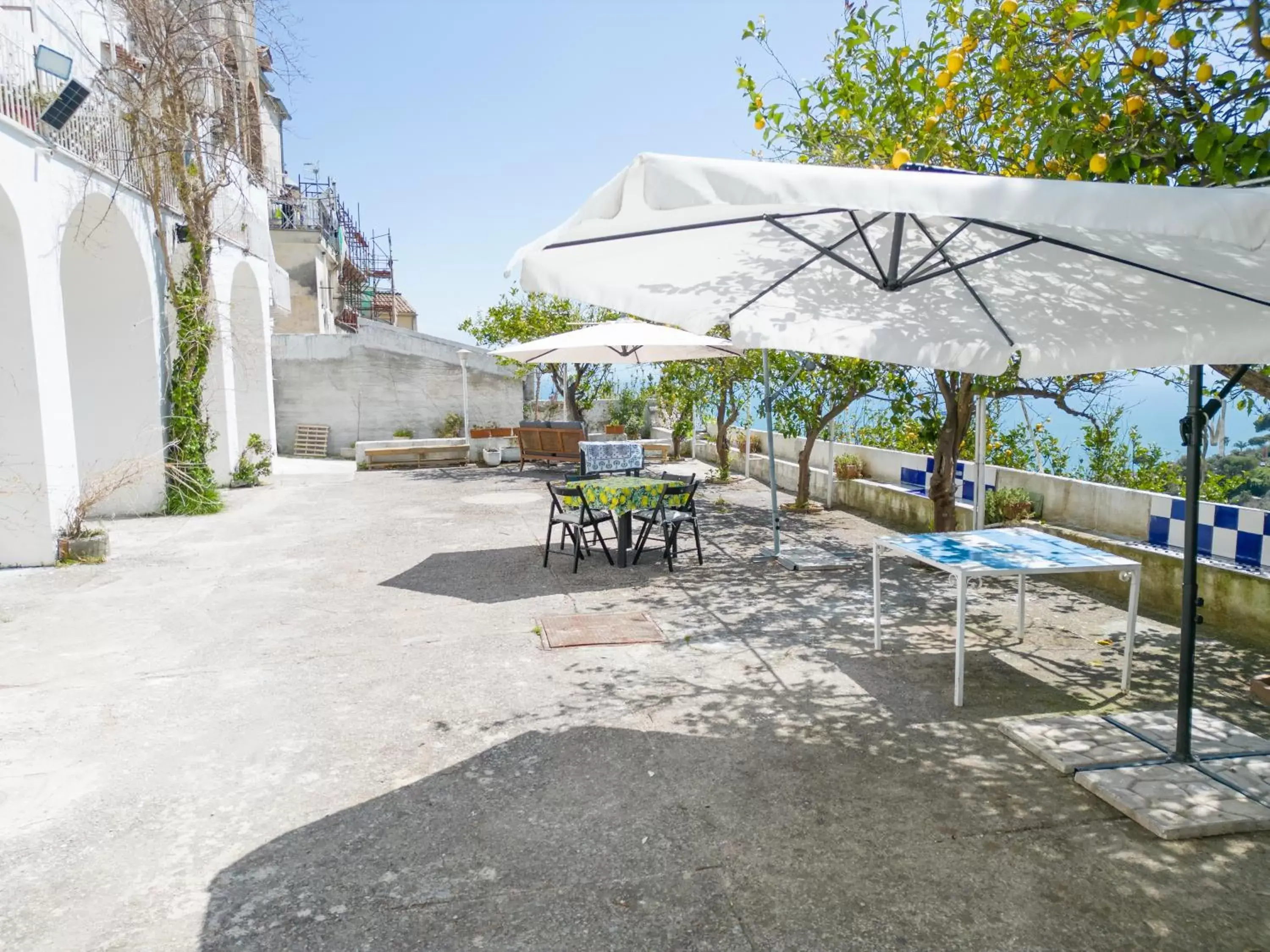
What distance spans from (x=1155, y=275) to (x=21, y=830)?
4970 millimetres

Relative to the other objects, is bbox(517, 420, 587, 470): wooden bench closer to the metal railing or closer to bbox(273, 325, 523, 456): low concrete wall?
bbox(273, 325, 523, 456): low concrete wall

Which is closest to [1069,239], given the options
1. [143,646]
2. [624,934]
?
[624,934]

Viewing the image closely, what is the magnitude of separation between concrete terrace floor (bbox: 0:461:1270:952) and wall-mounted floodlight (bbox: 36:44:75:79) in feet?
16.4

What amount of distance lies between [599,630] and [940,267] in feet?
9.95

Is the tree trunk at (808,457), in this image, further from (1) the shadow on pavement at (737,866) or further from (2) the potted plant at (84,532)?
(2) the potted plant at (84,532)

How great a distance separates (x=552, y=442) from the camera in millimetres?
14992

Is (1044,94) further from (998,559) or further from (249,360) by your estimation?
(249,360)

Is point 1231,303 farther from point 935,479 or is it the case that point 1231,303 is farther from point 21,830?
point 21,830

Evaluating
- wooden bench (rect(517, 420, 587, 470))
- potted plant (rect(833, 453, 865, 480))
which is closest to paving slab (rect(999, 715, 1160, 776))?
potted plant (rect(833, 453, 865, 480))

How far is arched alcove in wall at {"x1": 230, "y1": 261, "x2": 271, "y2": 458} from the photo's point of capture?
1413 cm

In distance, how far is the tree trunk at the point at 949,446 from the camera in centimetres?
683

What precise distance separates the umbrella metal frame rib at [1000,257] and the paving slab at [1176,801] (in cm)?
9

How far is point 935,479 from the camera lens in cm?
705

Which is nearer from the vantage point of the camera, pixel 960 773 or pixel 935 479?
pixel 960 773
